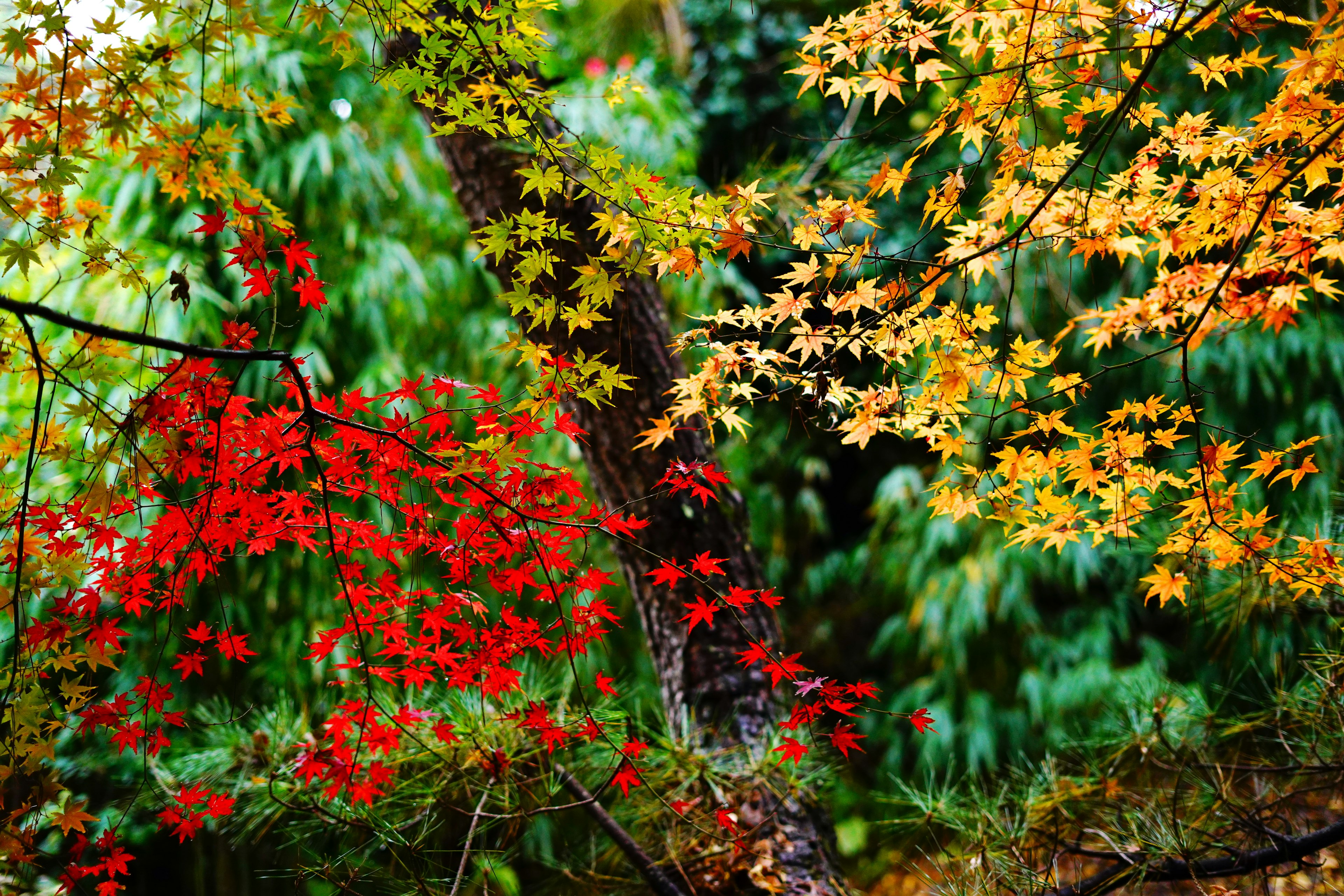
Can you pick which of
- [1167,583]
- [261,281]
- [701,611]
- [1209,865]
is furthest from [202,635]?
[1209,865]

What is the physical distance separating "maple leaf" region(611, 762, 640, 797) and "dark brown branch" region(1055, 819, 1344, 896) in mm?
534

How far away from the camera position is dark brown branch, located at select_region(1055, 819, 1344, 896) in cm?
89

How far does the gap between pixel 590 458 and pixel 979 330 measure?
66 centimetres

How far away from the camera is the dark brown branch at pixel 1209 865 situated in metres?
0.89

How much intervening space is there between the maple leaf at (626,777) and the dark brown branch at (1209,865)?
21.0 inches

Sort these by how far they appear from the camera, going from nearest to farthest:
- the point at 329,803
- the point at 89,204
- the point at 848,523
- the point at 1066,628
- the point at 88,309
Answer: the point at 89,204 → the point at 329,803 → the point at 88,309 → the point at 1066,628 → the point at 848,523

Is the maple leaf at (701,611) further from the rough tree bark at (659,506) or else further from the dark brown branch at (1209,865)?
the dark brown branch at (1209,865)

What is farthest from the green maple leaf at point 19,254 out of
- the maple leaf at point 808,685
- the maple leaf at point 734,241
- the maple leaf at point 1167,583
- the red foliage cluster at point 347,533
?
the maple leaf at point 1167,583

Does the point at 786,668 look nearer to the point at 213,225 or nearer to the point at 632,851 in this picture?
the point at 632,851

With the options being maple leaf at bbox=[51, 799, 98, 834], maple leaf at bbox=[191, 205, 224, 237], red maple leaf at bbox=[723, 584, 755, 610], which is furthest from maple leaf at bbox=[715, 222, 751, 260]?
maple leaf at bbox=[51, 799, 98, 834]

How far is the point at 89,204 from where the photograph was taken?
1.00 metres

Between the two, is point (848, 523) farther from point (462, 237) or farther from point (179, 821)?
point (179, 821)

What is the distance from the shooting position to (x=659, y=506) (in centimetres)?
132

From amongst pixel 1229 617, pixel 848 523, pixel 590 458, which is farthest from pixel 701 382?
pixel 848 523
